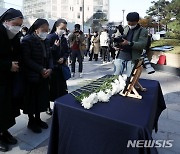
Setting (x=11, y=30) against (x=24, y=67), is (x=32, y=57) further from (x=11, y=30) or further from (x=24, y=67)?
(x=11, y=30)

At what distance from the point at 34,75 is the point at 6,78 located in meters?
0.51

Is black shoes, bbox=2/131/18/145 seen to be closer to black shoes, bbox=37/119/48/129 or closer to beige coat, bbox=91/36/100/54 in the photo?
black shoes, bbox=37/119/48/129

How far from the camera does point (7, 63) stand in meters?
2.84

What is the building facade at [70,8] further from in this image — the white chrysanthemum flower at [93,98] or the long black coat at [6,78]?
the white chrysanthemum flower at [93,98]

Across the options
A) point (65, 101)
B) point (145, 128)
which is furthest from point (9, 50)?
point (145, 128)

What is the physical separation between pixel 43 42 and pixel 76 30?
4.43 metres

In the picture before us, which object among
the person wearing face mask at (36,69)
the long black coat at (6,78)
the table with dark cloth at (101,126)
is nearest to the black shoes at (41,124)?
the person wearing face mask at (36,69)

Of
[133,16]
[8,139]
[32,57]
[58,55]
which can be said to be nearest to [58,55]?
[58,55]

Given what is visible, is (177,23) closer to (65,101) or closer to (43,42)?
(43,42)

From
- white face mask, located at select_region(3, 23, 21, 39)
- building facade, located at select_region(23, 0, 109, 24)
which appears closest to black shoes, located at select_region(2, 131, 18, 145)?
white face mask, located at select_region(3, 23, 21, 39)

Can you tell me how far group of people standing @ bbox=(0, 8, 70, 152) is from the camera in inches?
114

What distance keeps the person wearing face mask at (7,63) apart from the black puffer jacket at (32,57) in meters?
0.22

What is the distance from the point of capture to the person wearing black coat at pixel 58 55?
4.06m

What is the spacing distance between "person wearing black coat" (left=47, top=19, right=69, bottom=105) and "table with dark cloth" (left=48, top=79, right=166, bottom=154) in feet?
5.87
